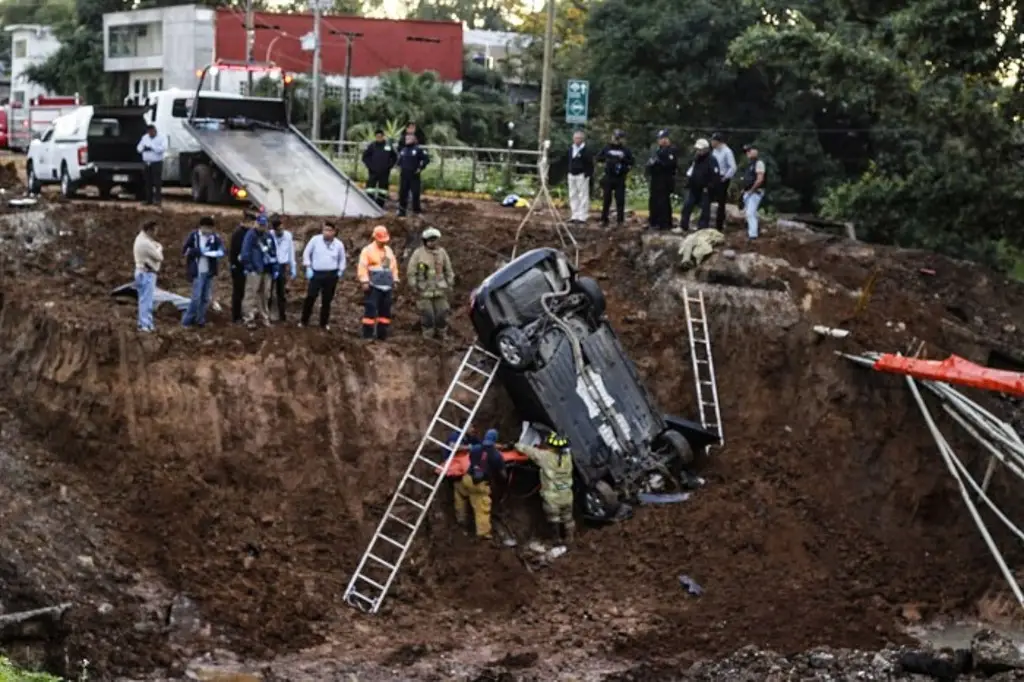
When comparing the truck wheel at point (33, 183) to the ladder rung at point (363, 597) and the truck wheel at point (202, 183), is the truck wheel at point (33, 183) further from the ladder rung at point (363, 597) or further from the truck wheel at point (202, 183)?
the ladder rung at point (363, 597)

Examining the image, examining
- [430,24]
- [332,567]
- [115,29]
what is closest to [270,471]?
[332,567]

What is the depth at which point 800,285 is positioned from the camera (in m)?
23.9

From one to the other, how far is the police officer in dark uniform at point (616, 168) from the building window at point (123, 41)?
156 ft

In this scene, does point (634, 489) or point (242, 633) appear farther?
point (634, 489)

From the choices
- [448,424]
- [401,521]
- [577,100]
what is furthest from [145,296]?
[577,100]

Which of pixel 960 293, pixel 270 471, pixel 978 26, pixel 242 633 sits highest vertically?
pixel 978 26

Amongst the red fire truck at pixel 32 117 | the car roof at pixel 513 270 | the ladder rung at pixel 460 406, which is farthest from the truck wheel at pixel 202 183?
the red fire truck at pixel 32 117

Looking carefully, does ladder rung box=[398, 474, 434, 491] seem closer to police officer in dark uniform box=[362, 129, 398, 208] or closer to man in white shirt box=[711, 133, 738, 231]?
man in white shirt box=[711, 133, 738, 231]

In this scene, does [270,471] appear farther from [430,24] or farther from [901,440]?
[430,24]

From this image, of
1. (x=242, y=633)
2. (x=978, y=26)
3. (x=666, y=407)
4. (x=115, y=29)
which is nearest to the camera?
(x=242, y=633)

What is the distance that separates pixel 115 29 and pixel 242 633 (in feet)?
191

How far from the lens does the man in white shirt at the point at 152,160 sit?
93.6ft

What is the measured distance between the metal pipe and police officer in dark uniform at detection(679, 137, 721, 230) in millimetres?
5352

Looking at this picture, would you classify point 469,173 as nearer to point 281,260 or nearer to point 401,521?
point 281,260
